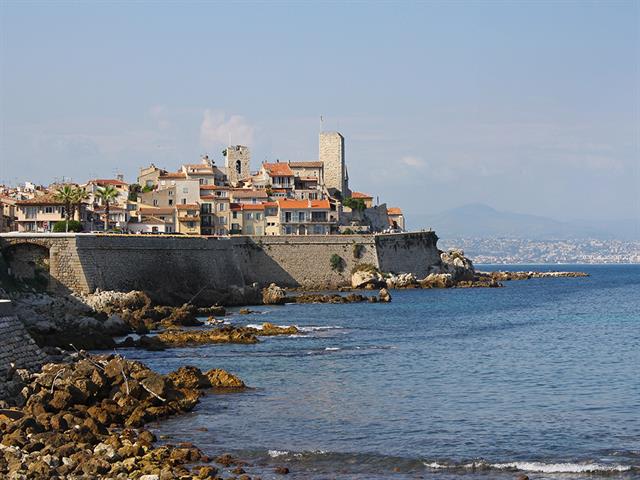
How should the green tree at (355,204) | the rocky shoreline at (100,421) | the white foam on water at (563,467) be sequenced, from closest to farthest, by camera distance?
the rocky shoreline at (100,421) → the white foam on water at (563,467) → the green tree at (355,204)

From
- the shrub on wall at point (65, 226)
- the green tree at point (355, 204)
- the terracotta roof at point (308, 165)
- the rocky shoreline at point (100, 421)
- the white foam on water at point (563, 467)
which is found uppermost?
the terracotta roof at point (308, 165)

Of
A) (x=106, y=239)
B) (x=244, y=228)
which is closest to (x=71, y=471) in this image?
(x=106, y=239)

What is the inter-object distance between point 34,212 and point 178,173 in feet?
109

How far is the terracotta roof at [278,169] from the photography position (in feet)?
380

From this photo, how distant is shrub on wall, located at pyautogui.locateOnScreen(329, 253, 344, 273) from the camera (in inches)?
3644

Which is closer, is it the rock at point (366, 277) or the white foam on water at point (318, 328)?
the white foam on water at point (318, 328)

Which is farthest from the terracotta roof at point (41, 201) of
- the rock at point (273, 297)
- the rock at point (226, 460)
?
the rock at point (226, 460)

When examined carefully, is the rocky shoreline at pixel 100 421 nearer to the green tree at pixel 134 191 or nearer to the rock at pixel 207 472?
the rock at pixel 207 472

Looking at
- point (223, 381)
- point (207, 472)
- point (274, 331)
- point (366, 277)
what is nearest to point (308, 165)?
point (366, 277)

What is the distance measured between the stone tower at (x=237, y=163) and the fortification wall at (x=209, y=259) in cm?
3119

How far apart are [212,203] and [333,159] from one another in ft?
85.0

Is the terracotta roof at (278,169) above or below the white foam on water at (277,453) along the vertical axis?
above

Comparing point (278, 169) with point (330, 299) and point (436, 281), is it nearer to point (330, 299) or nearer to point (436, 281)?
point (436, 281)

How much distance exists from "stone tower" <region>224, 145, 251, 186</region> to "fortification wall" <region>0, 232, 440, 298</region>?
3119 centimetres
